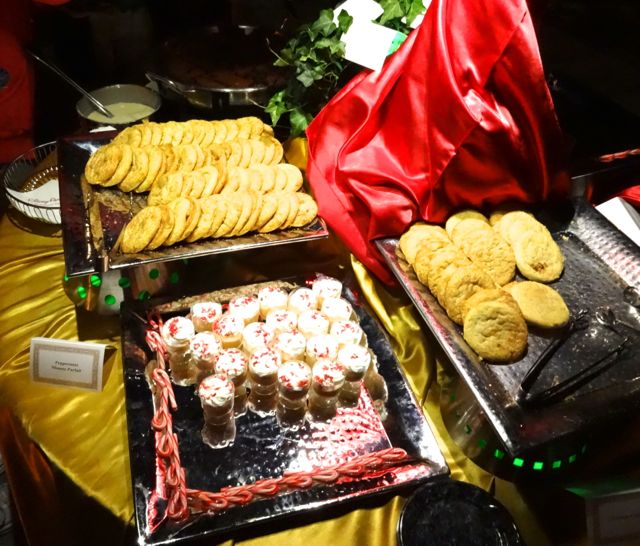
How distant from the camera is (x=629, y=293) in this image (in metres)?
1.65

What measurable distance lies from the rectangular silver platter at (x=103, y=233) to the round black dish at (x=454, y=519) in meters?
0.96

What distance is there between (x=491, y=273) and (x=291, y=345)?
2.25 feet

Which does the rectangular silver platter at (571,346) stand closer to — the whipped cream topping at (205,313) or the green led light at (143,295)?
the whipped cream topping at (205,313)

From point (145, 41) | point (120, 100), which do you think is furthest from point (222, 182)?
point (145, 41)

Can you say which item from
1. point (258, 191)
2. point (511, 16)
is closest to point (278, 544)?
point (258, 191)

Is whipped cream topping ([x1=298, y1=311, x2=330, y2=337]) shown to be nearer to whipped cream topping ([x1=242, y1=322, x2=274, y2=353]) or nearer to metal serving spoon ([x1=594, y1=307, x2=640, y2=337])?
whipped cream topping ([x1=242, y1=322, x2=274, y2=353])

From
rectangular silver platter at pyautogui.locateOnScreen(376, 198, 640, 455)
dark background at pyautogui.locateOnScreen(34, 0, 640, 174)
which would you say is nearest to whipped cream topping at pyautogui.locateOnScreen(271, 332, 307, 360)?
rectangular silver platter at pyautogui.locateOnScreen(376, 198, 640, 455)

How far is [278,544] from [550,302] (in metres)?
1.03

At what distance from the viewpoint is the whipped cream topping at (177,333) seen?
5.30ft

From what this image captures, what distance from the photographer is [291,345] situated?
1.58 metres

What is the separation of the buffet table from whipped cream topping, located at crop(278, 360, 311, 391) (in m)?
0.36

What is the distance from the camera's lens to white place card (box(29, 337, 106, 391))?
165 centimetres

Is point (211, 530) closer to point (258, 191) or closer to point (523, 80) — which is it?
point (258, 191)

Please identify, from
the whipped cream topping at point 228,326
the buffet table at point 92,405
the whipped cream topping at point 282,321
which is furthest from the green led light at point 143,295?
the whipped cream topping at point 282,321
